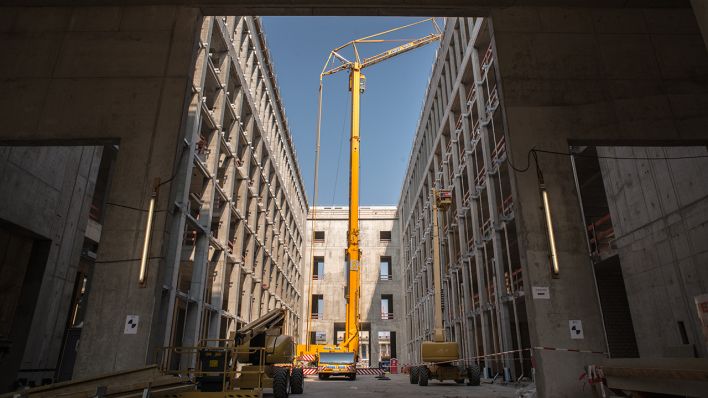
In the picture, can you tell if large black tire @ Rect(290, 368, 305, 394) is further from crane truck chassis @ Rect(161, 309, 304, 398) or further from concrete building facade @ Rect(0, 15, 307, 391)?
concrete building facade @ Rect(0, 15, 307, 391)

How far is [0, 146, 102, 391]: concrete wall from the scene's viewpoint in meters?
12.4

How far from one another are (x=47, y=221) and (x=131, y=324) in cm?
743

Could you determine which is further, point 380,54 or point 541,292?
point 380,54

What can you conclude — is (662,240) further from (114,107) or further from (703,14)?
(114,107)

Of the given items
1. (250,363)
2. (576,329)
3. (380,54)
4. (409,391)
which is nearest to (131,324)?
(250,363)

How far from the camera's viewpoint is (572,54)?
10156 mm

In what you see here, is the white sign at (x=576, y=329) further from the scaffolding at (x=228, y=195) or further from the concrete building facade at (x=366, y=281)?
the concrete building facade at (x=366, y=281)

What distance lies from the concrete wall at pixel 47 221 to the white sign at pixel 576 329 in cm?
1360

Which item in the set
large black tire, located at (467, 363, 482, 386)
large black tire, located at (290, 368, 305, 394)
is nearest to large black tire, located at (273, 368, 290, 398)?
large black tire, located at (290, 368, 305, 394)

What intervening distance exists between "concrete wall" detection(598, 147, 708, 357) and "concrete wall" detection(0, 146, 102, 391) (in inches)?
656

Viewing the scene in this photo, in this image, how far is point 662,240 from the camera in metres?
11.7

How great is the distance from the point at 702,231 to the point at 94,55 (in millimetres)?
14069

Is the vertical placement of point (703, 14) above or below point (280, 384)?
above

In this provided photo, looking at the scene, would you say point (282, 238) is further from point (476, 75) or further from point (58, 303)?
point (58, 303)
